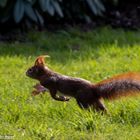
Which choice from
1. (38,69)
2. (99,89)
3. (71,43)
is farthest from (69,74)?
(99,89)

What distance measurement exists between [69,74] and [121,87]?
2070 millimetres

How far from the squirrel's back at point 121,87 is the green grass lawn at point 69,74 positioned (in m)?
0.14

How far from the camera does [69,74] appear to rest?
7.41 metres

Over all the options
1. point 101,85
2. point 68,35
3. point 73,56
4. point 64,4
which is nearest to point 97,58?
point 73,56

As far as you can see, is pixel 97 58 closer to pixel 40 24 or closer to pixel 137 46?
pixel 137 46

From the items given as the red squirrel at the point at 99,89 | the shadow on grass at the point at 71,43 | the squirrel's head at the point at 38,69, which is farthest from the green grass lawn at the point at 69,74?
the squirrel's head at the point at 38,69

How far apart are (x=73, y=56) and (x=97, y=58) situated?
33 centimetres

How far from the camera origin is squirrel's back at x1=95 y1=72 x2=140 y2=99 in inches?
211

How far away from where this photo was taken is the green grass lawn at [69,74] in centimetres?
510

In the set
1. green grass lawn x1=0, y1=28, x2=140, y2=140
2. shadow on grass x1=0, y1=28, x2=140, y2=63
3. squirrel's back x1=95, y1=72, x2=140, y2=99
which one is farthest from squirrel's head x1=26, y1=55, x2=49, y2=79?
shadow on grass x1=0, y1=28, x2=140, y2=63

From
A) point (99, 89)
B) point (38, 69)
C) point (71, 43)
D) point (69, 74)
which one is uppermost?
point (99, 89)

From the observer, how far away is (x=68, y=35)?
9.71 m

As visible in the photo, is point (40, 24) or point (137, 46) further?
point (40, 24)

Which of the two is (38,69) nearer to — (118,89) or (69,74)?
(118,89)
